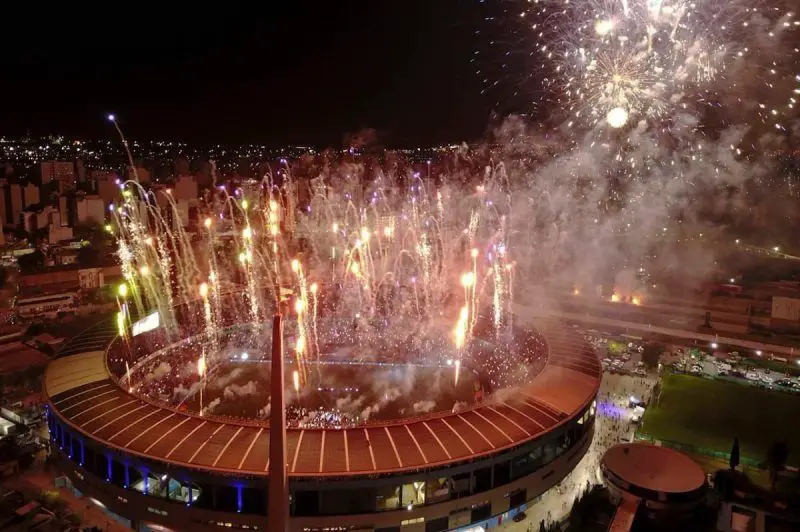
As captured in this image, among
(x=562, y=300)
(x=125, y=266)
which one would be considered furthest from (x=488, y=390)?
(x=125, y=266)

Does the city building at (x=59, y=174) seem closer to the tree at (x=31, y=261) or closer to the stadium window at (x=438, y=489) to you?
the tree at (x=31, y=261)

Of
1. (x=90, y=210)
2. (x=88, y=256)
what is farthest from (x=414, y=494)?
(x=90, y=210)

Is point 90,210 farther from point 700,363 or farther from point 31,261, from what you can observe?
point 700,363

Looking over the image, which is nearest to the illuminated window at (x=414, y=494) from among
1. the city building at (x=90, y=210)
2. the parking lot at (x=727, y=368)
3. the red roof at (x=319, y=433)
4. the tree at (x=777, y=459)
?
Result: the red roof at (x=319, y=433)

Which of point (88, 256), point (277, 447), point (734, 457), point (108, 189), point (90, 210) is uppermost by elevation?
point (108, 189)

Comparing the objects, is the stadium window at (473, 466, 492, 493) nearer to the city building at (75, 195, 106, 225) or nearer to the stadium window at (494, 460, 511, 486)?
the stadium window at (494, 460, 511, 486)
